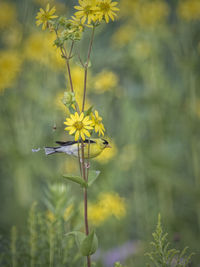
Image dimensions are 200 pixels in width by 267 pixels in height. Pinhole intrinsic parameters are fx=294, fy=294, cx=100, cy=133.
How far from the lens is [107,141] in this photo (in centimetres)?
34

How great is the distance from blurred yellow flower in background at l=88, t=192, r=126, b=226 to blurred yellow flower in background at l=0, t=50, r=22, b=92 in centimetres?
42

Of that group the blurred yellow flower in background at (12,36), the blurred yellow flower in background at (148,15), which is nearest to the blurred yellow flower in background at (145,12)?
the blurred yellow flower in background at (148,15)

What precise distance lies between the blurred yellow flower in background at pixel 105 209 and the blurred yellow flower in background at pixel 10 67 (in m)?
0.42

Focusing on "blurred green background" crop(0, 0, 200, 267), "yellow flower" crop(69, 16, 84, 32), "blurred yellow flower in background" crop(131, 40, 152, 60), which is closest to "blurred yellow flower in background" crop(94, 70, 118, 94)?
"blurred green background" crop(0, 0, 200, 267)

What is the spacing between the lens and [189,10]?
910 mm

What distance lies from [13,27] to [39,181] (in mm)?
605

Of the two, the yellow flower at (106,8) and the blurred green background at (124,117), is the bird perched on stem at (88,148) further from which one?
the blurred green background at (124,117)

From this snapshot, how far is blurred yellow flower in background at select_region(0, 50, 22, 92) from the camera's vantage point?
2.81 feet

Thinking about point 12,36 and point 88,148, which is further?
point 12,36

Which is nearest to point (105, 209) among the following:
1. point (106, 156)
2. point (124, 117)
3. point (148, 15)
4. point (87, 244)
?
point (106, 156)

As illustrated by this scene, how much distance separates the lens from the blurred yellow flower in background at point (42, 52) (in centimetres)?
84

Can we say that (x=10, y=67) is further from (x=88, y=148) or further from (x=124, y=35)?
(x=88, y=148)

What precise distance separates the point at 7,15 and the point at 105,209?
2.46 ft

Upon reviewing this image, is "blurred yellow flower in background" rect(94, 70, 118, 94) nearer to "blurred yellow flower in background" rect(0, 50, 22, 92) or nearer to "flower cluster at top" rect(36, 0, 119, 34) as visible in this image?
"blurred yellow flower in background" rect(0, 50, 22, 92)
